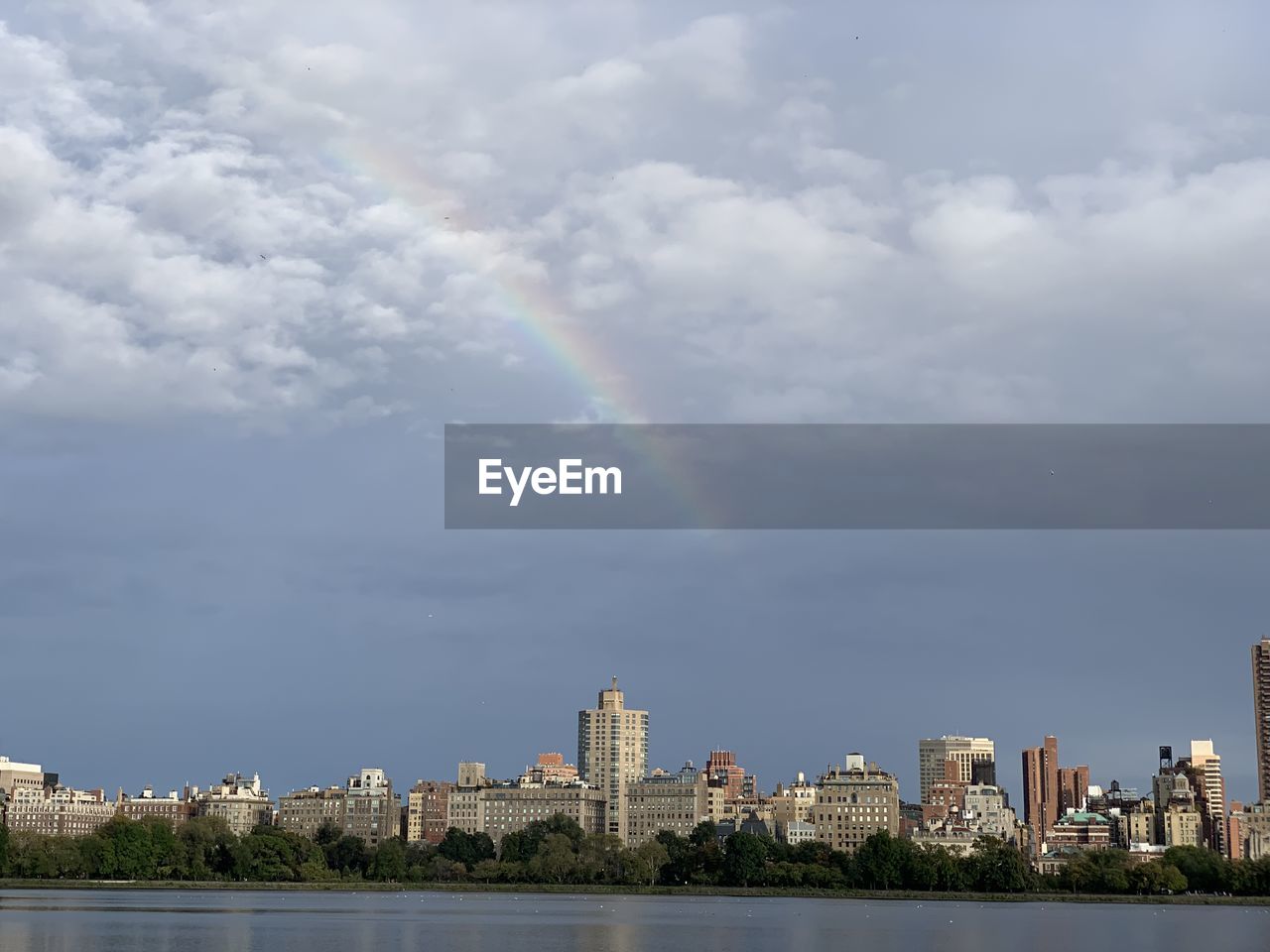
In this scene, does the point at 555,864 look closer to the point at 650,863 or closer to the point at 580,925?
the point at 650,863

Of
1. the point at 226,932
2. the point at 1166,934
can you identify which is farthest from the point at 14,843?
the point at 1166,934

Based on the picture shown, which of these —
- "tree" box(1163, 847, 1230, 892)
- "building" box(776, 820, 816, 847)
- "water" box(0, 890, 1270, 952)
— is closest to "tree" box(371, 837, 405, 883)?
"water" box(0, 890, 1270, 952)

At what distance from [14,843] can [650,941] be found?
266 ft

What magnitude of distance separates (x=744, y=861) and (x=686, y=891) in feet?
18.2

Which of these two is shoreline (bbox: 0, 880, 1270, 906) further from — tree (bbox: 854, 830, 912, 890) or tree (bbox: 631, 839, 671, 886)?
tree (bbox: 631, 839, 671, 886)

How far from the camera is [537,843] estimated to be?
6088 inches

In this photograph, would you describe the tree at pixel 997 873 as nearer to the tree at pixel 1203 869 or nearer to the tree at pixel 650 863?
the tree at pixel 1203 869

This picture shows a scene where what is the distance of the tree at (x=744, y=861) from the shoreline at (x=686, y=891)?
41.4 inches

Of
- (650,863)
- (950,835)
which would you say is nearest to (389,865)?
(650,863)

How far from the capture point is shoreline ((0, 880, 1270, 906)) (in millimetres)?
126750

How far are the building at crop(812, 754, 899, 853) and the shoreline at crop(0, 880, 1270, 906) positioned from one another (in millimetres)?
48343

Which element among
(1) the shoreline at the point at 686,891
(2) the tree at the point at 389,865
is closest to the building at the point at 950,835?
(1) the shoreline at the point at 686,891

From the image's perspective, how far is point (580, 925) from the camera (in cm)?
8206

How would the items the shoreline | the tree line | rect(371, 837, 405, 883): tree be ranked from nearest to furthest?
the shoreline → the tree line → rect(371, 837, 405, 883): tree
